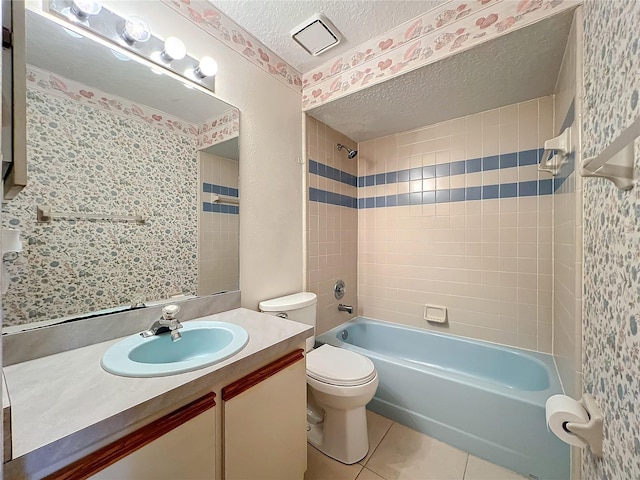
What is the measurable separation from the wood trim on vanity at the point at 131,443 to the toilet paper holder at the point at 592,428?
115cm

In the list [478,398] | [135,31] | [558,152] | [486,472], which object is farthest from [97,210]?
[558,152]

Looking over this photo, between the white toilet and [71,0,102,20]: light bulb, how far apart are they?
56.6 inches

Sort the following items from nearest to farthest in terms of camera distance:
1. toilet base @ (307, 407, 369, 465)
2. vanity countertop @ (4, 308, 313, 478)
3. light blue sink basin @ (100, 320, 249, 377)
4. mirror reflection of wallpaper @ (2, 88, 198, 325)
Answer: vanity countertop @ (4, 308, 313, 478) < light blue sink basin @ (100, 320, 249, 377) < mirror reflection of wallpaper @ (2, 88, 198, 325) < toilet base @ (307, 407, 369, 465)

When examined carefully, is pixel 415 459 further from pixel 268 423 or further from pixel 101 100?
pixel 101 100

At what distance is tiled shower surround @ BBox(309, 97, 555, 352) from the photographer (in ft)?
5.91

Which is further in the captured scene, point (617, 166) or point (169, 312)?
point (169, 312)

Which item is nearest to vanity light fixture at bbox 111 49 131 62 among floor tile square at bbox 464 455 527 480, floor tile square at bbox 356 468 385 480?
floor tile square at bbox 356 468 385 480

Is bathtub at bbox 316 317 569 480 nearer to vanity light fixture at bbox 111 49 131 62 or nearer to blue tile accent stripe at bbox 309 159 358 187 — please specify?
blue tile accent stripe at bbox 309 159 358 187

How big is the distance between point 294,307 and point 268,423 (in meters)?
0.68

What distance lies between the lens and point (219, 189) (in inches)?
55.7

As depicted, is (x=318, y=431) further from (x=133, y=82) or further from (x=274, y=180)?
(x=133, y=82)

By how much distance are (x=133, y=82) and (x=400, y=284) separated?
2206mm

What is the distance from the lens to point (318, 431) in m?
1.55

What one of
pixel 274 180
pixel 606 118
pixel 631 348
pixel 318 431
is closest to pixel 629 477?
pixel 631 348
